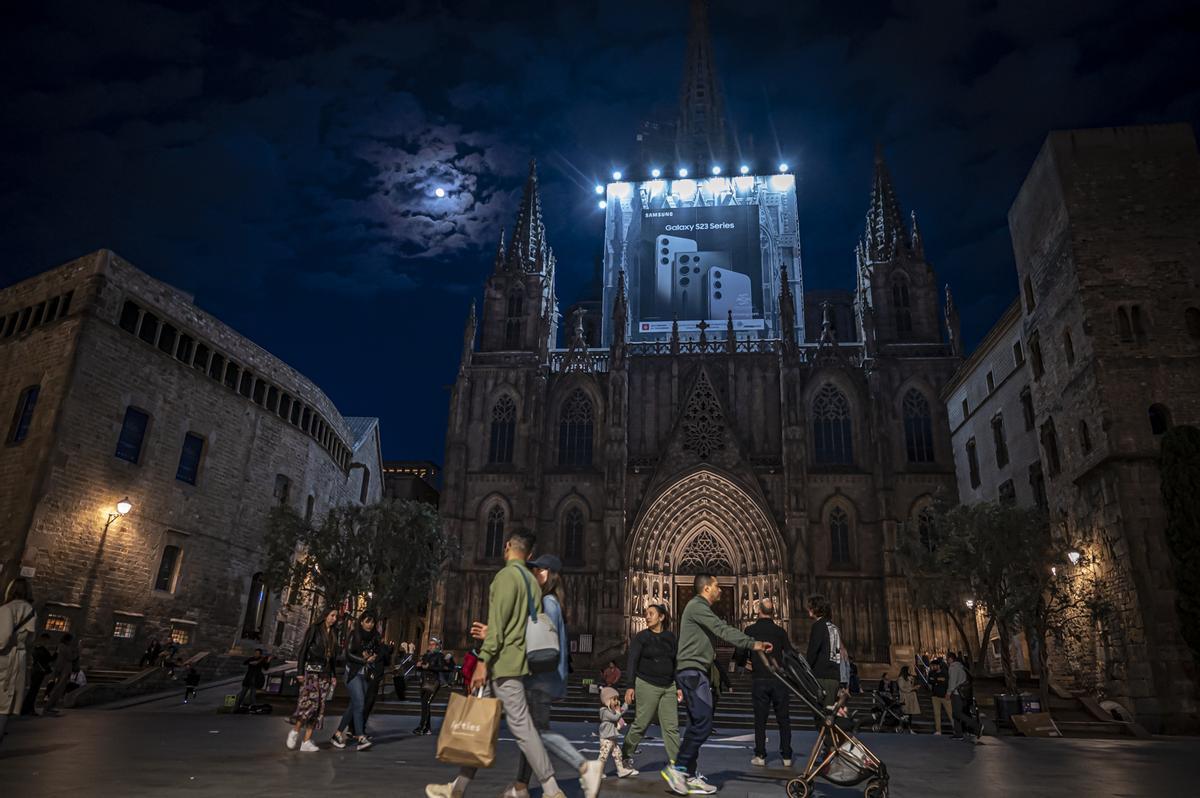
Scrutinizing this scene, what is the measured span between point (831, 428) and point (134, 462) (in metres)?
29.0

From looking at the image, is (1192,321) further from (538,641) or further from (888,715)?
(538,641)

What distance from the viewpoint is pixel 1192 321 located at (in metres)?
19.7

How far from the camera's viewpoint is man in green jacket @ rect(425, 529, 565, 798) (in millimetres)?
5195

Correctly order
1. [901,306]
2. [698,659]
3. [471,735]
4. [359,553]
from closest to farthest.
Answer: [471,735], [698,659], [359,553], [901,306]

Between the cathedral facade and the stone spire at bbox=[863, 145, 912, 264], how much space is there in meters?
0.20

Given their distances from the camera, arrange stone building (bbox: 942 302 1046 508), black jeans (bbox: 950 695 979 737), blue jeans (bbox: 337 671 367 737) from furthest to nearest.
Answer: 1. stone building (bbox: 942 302 1046 508)
2. black jeans (bbox: 950 695 979 737)
3. blue jeans (bbox: 337 671 367 737)

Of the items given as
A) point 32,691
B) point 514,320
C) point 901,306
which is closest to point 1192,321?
point 901,306

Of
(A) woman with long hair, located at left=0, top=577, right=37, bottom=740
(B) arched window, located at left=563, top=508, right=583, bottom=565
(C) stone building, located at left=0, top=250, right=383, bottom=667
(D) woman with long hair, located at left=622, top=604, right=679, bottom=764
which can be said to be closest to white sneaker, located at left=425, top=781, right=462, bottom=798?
(D) woman with long hair, located at left=622, top=604, right=679, bottom=764

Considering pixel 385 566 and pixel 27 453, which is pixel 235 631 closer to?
pixel 385 566

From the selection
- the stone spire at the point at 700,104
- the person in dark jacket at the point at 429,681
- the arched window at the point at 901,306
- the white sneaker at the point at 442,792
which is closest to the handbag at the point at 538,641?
the white sneaker at the point at 442,792

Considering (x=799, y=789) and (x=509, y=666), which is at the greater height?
(x=509, y=666)

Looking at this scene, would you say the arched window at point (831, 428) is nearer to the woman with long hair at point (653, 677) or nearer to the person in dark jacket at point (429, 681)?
the person in dark jacket at point (429, 681)

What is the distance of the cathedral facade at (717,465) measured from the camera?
3344 centimetres

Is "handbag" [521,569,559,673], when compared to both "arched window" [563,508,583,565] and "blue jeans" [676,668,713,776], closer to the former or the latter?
"blue jeans" [676,668,713,776]
